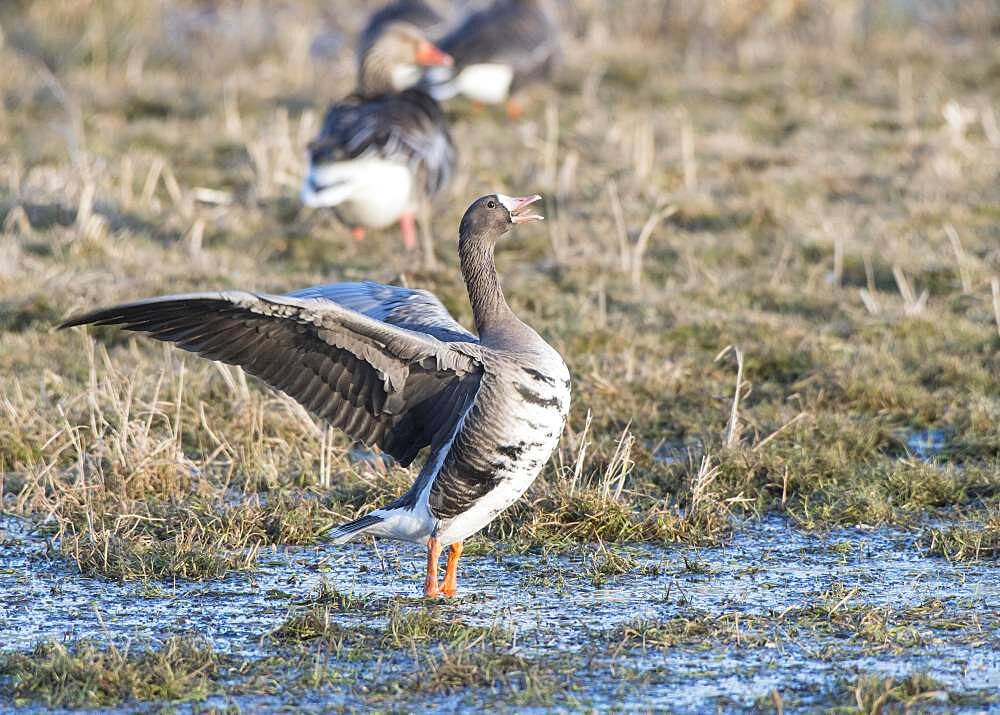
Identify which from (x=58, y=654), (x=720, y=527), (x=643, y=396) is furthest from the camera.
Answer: (x=643, y=396)

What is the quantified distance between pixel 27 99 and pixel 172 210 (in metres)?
3.42

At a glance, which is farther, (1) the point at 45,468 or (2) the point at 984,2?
(2) the point at 984,2

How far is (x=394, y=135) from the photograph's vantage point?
1011 cm

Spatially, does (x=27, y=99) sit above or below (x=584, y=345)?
above

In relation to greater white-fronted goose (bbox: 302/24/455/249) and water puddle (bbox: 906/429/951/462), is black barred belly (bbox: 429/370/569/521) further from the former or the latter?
greater white-fronted goose (bbox: 302/24/455/249)

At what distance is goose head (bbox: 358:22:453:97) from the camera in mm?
11016

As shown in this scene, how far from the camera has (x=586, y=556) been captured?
19.7ft

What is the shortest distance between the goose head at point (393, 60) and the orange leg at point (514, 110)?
1.97 meters

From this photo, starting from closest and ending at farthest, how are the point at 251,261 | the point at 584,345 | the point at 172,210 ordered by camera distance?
the point at 584,345
the point at 251,261
the point at 172,210

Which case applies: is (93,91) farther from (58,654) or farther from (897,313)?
(58,654)

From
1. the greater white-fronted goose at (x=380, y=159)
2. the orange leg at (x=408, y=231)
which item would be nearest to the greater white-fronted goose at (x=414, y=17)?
the greater white-fronted goose at (x=380, y=159)

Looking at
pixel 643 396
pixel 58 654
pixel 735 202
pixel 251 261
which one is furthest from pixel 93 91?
pixel 58 654

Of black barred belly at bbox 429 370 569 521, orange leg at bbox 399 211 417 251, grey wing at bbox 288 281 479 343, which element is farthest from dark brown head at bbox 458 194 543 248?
orange leg at bbox 399 211 417 251

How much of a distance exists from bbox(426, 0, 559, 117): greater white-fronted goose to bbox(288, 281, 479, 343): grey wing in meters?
6.71
